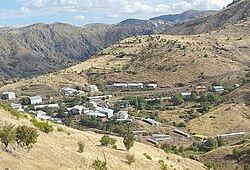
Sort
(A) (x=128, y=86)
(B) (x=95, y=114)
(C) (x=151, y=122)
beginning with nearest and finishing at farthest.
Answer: (C) (x=151, y=122) → (B) (x=95, y=114) → (A) (x=128, y=86)

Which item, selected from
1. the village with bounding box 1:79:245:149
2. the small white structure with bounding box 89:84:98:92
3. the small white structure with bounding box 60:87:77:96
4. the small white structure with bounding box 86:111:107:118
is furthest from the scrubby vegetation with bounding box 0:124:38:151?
the small white structure with bounding box 89:84:98:92

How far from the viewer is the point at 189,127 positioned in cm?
9325

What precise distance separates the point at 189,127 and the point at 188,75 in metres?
47.6

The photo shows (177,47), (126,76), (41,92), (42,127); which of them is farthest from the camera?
(177,47)

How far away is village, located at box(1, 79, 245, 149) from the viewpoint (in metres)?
86.2

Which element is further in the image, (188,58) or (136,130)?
(188,58)

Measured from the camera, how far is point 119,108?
109 meters

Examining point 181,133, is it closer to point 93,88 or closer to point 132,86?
point 132,86

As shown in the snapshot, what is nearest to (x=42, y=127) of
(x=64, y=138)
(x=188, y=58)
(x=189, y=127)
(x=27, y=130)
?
(x=64, y=138)

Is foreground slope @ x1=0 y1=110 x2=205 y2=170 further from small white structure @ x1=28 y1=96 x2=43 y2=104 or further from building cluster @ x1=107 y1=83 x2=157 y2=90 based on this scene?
building cluster @ x1=107 y1=83 x2=157 y2=90

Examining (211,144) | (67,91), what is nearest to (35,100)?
(67,91)

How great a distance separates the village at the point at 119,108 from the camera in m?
86.2

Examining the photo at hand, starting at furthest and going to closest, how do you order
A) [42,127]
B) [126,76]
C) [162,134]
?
[126,76]
[162,134]
[42,127]

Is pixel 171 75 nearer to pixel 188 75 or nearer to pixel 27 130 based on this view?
pixel 188 75
